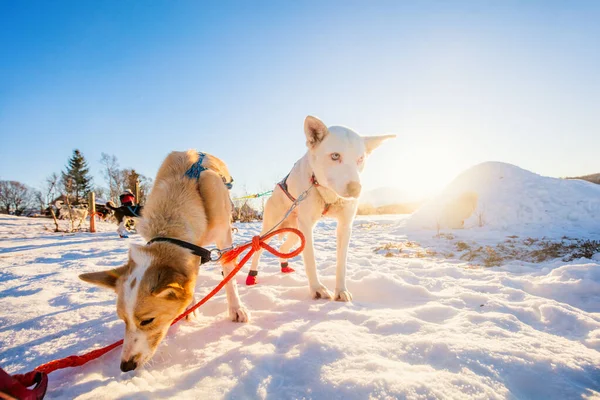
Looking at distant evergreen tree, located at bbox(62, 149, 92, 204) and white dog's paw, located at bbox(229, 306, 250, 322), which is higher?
distant evergreen tree, located at bbox(62, 149, 92, 204)

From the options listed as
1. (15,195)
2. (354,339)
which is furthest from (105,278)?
(15,195)

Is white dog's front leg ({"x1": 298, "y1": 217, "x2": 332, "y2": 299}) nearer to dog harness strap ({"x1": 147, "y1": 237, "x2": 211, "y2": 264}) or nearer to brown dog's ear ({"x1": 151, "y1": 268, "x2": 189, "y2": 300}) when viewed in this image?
dog harness strap ({"x1": 147, "y1": 237, "x2": 211, "y2": 264})

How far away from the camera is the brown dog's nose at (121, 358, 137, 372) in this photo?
1.84m

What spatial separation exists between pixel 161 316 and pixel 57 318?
5.38 feet

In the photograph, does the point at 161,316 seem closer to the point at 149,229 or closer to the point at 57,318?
the point at 149,229

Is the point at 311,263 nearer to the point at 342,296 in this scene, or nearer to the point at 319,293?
the point at 319,293

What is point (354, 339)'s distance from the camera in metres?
2.14

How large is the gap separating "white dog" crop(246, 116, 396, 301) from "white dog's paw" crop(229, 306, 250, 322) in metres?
0.91

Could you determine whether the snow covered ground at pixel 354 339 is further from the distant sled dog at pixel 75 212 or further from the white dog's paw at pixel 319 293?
the distant sled dog at pixel 75 212

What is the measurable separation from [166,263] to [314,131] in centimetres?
207

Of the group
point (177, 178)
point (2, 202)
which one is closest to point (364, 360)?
point (177, 178)

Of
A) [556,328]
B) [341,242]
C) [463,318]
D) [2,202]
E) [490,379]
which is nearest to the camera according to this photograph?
[490,379]

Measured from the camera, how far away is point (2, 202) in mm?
59531

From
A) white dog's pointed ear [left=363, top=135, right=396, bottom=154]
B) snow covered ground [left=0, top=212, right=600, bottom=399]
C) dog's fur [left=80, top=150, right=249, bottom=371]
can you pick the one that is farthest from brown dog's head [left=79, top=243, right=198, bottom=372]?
white dog's pointed ear [left=363, top=135, right=396, bottom=154]
